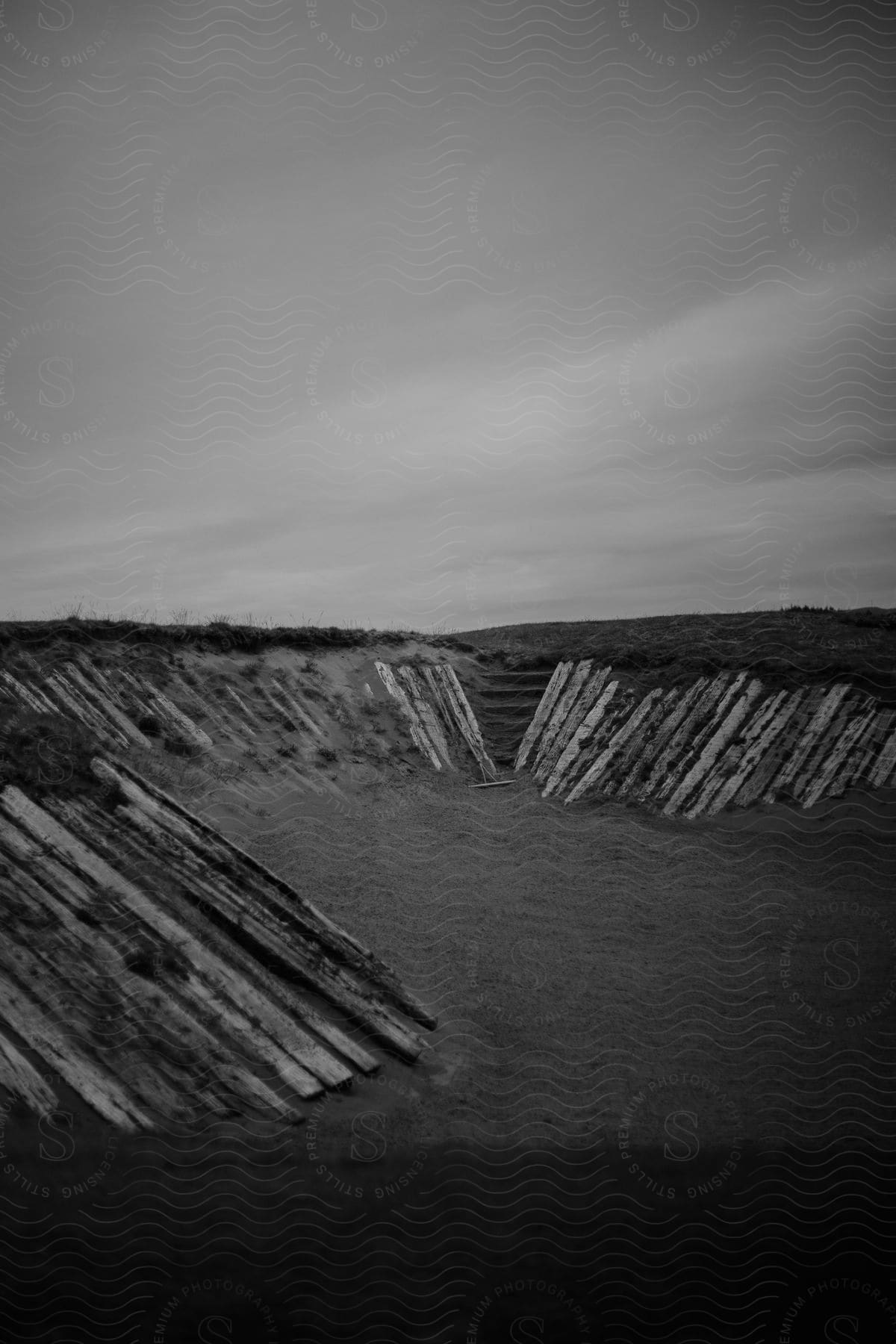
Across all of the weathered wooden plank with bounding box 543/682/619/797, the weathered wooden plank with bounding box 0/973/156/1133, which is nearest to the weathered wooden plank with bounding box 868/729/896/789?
the weathered wooden plank with bounding box 543/682/619/797

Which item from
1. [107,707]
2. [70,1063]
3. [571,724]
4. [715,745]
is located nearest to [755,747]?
[715,745]

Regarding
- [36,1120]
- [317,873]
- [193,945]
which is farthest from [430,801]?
[36,1120]

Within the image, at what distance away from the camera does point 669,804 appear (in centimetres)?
1120

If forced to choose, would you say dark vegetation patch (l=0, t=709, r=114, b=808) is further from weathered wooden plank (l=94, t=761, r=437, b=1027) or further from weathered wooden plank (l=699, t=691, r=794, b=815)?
weathered wooden plank (l=699, t=691, r=794, b=815)

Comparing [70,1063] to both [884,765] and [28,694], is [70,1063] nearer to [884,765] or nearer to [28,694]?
[28,694]

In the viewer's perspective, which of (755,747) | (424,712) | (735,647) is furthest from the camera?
(424,712)

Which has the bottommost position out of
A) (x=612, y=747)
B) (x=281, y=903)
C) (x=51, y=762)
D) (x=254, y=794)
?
(x=281, y=903)

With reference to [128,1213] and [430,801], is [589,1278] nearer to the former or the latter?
[128,1213]

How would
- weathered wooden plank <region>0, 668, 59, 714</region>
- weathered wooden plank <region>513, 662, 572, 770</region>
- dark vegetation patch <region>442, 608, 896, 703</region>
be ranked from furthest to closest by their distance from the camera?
weathered wooden plank <region>513, 662, 572, 770</region>, dark vegetation patch <region>442, 608, 896, 703</region>, weathered wooden plank <region>0, 668, 59, 714</region>

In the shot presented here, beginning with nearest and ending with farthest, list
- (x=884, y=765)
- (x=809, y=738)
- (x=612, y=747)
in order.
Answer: (x=884, y=765), (x=809, y=738), (x=612, y=747)

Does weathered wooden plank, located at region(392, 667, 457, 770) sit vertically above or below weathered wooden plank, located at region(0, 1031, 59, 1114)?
above

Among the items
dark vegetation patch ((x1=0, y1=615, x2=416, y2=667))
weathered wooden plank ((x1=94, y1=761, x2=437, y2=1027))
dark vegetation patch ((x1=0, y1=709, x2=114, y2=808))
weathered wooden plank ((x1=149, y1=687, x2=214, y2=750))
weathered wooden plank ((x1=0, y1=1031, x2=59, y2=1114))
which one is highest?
dark vegetation patch ((x1=0, y1=615, x2=416, y2=667))

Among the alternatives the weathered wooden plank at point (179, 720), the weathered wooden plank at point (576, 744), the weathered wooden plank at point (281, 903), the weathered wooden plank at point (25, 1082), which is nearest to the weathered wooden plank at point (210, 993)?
the weathered wooden plank at point (25, 1082)

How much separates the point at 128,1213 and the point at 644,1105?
3466mm
